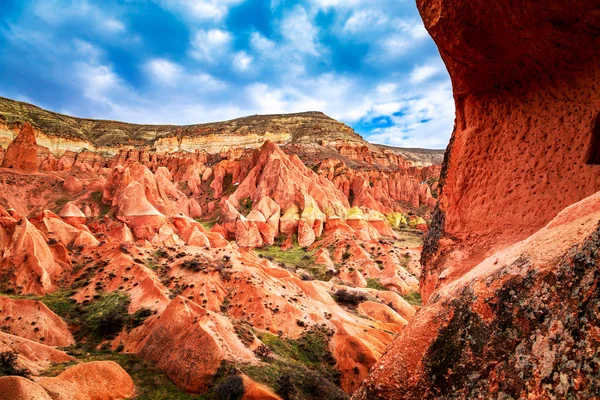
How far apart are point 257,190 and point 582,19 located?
192 ft

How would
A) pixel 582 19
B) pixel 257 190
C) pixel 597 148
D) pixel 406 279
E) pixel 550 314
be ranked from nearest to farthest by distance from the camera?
pixel 550 314 < pixel 582 19 < pixel 597 148 < pixel 406 279 < pixel 257 190

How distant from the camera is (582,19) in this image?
6270 millimetres

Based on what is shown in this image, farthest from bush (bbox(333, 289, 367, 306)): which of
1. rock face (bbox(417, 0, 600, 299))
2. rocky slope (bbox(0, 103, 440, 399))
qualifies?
rock face (bbox(417, 0, 600, 299))

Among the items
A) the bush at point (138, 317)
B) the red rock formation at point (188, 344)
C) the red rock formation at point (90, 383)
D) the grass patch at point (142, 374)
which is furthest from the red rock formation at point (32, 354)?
the bush at point (138, 317)

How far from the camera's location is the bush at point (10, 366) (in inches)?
465

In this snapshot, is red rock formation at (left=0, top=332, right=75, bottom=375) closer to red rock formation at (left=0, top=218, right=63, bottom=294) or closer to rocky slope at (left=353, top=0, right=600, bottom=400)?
red rock formation at (left=0, top=218, right=63, bottom=294)

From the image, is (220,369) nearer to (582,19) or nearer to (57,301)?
(57,301)

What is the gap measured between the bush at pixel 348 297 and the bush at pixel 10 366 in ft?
73.3

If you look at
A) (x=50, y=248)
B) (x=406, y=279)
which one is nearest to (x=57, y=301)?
(x=50, y=248)

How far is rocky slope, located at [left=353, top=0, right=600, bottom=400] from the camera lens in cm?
350

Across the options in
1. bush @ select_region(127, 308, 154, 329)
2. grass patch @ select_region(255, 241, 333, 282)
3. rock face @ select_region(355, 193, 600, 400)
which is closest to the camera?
rock face @ select_region(355, 193, 600, 400)

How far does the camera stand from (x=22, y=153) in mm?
55750

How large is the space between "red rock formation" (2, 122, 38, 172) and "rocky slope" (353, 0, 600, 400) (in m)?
67.5

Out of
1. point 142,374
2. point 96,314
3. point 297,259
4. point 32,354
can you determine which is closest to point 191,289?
point 96,314
